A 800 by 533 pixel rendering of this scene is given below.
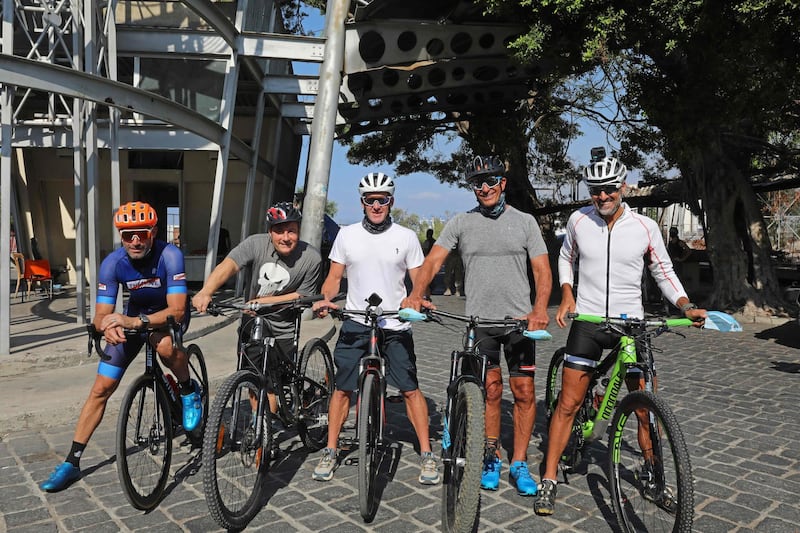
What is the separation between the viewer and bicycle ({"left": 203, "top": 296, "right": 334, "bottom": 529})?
332 centimetres

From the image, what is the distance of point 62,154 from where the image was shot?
681 inches

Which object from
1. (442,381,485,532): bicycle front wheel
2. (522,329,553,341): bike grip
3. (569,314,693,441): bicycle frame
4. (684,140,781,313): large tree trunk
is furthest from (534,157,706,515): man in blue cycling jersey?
(684,140,781,313): large tree trunk

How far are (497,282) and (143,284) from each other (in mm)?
2247

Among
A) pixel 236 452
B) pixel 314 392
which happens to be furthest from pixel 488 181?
pixel 236 452

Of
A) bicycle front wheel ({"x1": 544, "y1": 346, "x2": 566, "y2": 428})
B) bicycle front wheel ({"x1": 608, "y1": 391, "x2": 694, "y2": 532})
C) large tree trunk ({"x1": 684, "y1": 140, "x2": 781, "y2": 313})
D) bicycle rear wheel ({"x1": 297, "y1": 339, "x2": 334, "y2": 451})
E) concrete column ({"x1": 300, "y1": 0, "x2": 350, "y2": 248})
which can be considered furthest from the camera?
large tree trunk ({"x1": 684, "y1": 140, "x2": 781, "y2": 313})

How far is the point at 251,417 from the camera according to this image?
3.68 m

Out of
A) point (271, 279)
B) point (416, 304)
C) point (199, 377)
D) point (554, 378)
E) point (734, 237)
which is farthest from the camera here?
point (734, 237)

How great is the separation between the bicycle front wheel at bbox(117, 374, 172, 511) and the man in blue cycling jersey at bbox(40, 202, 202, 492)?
30 centimetres

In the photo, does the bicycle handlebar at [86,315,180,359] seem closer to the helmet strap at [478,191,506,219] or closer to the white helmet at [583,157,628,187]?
the helmet strap at [478,191,506,219]

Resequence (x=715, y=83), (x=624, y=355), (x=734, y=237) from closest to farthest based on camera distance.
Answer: (x=624, y=355) → (x=715, y=83) → (x=734, y=237)

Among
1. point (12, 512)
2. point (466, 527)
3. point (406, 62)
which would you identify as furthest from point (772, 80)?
point (12, 512)

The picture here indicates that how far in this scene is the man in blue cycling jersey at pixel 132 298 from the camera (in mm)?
3863

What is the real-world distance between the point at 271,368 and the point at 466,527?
5.30 feet

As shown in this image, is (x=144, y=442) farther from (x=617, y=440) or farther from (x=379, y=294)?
(x=617, y=440)
